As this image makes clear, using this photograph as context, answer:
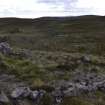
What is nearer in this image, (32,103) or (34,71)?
(32,103)

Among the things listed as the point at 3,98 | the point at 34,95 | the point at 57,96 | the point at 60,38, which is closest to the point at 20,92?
the point at 34,95

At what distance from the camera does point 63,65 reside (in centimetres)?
2383

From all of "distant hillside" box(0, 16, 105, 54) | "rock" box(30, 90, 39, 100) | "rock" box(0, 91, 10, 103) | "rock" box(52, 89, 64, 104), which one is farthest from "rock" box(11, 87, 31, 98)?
"distant hillside" box(0, 16, 105, 54)

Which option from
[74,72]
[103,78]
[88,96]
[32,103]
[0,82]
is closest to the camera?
[32,103]

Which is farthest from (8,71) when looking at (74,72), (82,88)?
(82,88)

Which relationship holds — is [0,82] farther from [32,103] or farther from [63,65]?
[63,65]

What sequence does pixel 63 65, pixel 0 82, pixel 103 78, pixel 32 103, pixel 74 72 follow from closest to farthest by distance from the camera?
pixel 32 103 < pixel 0 82 < pixel 103 78 < pixel 74 72 < pixel 63 65

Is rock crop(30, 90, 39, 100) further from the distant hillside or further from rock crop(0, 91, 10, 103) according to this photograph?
the distant hillside

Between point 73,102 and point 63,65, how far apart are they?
809cm

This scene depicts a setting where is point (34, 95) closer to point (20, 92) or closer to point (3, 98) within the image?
point (20, 92)

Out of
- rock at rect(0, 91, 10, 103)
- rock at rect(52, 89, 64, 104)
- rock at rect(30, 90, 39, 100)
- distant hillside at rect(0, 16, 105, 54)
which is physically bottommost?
distant hillside at rect(0, 16, 105, 54)

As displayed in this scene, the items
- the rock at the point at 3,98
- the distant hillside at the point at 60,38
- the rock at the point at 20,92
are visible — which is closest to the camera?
the rock at the point at 3,98

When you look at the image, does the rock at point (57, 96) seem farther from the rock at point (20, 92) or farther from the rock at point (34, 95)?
the rock at point (20, 92)

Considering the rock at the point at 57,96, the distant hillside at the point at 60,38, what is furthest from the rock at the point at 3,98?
the distant hillside at the point at 60,38
